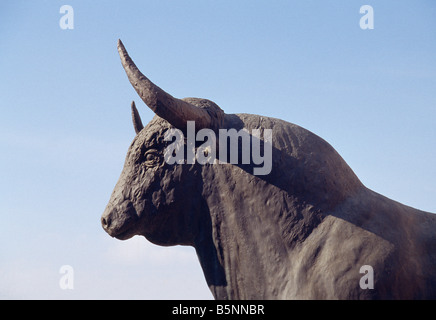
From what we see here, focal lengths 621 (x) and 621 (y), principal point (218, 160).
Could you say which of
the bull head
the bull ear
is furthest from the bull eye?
the bull ear

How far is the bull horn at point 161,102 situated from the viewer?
194 inches

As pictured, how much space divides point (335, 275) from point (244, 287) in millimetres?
804

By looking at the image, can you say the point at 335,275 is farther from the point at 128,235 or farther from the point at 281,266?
the point at 128,235

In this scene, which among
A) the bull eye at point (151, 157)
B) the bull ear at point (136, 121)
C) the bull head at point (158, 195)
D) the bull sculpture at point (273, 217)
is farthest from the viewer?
the bull ear at point (136, 121)

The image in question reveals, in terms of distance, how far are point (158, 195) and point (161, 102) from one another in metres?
0.86

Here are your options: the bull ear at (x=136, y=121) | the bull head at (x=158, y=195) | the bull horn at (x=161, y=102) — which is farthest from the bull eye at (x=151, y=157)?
the bull ear at (x=136, y=121)

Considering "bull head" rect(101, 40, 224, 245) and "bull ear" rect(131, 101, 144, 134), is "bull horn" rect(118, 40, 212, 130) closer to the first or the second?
"bull head" rect(101, 40, 224, 245)

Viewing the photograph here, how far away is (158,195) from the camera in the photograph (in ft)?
17.5

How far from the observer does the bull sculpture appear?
15.2 feet

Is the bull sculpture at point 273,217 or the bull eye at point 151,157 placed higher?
the bull eye at point 151,157

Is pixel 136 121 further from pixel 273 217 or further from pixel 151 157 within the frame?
pixel 273 217

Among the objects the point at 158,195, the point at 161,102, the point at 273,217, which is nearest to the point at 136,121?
the point at 158,195

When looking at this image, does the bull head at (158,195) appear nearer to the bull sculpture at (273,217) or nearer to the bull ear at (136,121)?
the bull sculpture at (273,217)
